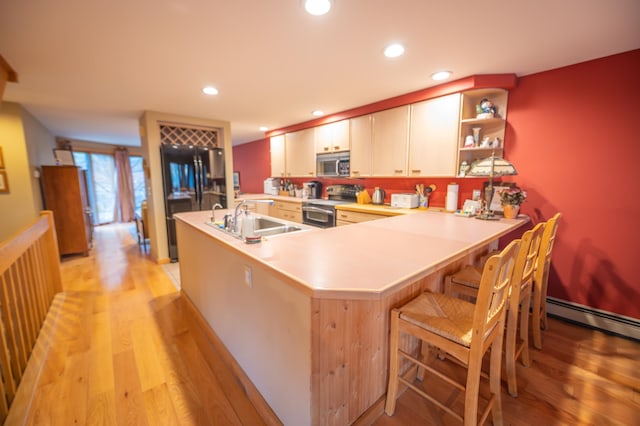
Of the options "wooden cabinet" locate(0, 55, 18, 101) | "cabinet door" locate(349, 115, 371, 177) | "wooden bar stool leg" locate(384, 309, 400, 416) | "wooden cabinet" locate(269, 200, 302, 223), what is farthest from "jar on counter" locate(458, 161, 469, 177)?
"wooden cabinet" locate(0, 55, 18, 101)

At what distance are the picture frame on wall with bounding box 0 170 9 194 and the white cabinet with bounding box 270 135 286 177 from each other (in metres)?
3.76

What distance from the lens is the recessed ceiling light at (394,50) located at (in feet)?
6.27

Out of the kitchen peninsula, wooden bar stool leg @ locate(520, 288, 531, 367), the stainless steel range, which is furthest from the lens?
the stainless steel range

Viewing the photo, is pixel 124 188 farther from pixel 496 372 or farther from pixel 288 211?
pixel 496 372

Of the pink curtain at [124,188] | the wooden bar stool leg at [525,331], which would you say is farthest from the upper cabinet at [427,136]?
the pink curtain at [124,188]

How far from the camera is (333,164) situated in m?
4.07

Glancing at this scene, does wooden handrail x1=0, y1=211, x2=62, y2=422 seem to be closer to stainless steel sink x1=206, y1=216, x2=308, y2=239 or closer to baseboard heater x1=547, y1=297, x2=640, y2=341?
stainless steel sink x1=206, y1=216, x2=308, y2=239

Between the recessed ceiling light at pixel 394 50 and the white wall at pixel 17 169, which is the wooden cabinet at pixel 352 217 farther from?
the white wall at pixel 17 169

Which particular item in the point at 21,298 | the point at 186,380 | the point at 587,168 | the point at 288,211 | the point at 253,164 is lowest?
the point at 186,380

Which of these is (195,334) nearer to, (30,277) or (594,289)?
(30,277)

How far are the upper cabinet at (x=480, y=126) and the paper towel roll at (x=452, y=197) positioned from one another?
0.71 ft

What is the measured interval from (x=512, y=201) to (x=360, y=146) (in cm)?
195

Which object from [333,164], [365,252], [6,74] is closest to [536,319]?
[365,252]

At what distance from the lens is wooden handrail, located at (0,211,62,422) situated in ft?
4.94
